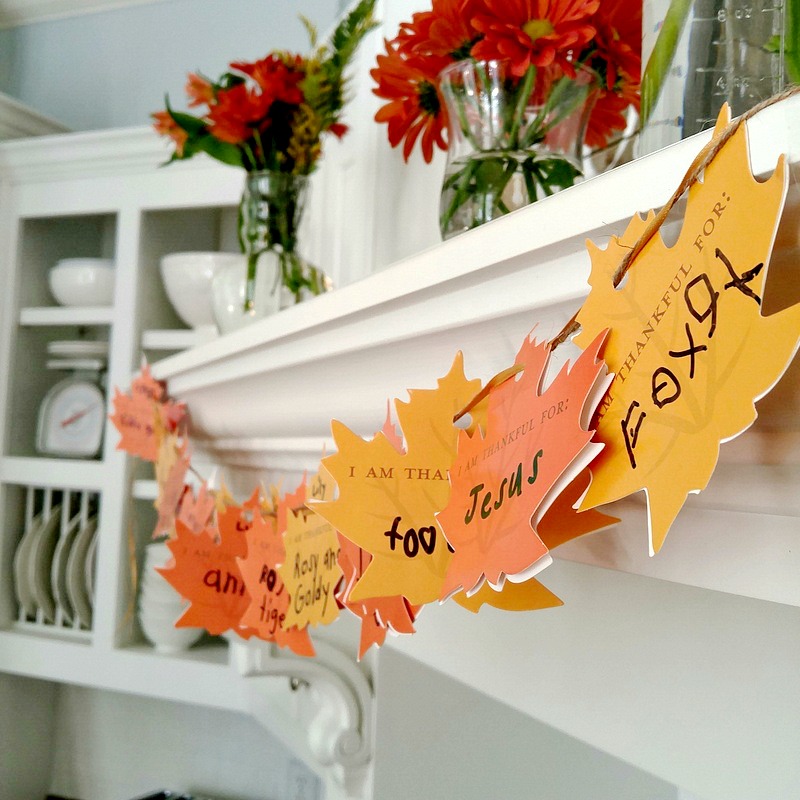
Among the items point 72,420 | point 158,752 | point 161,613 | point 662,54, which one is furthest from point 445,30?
point 158,752

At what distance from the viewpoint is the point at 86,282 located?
6.25ft

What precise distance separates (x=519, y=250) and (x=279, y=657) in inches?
25.8

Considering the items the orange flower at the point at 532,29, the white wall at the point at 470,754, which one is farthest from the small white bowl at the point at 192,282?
the orange flower at the point at 532,29

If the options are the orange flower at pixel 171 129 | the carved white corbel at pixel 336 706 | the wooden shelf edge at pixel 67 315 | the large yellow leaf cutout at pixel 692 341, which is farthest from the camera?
the wooden shelf edge at pixel 67 315

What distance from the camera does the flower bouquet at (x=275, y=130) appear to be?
1020 millimetres

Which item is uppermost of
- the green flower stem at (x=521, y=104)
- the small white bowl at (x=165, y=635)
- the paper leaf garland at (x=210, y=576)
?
the green flower stem at (x=521, y=104)

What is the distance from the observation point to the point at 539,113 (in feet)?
1.92

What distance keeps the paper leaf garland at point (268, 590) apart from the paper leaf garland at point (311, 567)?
0.08ft

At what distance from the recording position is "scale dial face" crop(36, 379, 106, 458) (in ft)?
6.36

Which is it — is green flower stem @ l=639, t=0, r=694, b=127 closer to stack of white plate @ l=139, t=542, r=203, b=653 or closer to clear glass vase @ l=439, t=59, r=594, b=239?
clear glass vase @ l=439, t=59, r=594, b=239

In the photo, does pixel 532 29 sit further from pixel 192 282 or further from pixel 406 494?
pixel 192 282

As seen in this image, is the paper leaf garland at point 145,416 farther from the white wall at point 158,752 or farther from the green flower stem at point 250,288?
the white wall at point 158,752

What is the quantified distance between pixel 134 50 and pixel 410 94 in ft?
6.23

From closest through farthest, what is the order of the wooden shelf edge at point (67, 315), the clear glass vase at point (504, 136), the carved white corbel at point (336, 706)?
the clear glass vase at point (504, 136)
the carved white corbel at point (336, 706)
the wooden shelf edge at point (67, 315)
